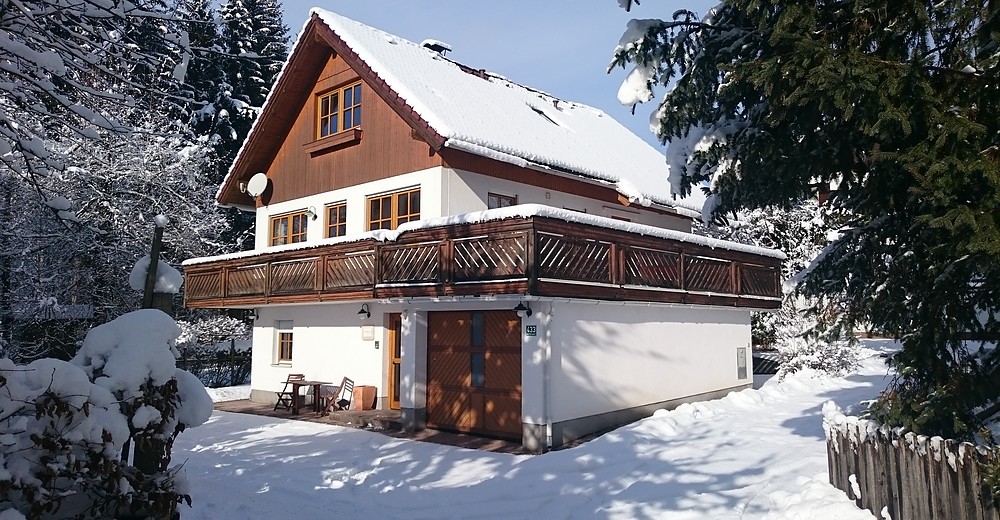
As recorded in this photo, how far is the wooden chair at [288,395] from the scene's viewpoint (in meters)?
17.8

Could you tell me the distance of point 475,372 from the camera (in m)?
14.0

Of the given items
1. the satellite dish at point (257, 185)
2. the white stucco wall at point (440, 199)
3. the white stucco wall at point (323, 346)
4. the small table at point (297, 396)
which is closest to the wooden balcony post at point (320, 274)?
the white stucco wall at point (323, 346)

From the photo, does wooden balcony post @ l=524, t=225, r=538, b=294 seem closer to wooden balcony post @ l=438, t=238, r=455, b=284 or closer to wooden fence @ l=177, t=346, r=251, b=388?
wooden balcony post @ l=438, t=238, r=455, b=284

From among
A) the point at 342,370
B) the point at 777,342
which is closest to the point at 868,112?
the point at 342,370

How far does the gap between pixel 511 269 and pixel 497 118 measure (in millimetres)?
7623

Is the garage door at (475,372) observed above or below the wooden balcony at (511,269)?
below

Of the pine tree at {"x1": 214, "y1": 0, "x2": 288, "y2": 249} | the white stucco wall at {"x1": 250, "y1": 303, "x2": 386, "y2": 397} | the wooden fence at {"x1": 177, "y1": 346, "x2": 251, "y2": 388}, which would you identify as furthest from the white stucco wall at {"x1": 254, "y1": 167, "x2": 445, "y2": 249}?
the pine tree at {"x1": 214, "y1": 0, "x2": 288, "y2": 249}

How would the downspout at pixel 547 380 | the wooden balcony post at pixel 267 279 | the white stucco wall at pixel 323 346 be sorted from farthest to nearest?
the wooden balcony post at pixel 267 279
the white stucco wall at pixel 323 346
the downspout at pixel 547 380

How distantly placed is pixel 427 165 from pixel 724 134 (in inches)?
363

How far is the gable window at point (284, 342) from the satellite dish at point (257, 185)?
3943 millimetres

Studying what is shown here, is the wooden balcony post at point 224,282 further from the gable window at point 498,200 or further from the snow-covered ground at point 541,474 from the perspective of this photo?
the gable window at point 498,200

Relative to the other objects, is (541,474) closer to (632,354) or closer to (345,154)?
(632,354)

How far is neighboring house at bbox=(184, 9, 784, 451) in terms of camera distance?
12.7 m

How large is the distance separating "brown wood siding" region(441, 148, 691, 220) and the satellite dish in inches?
291
